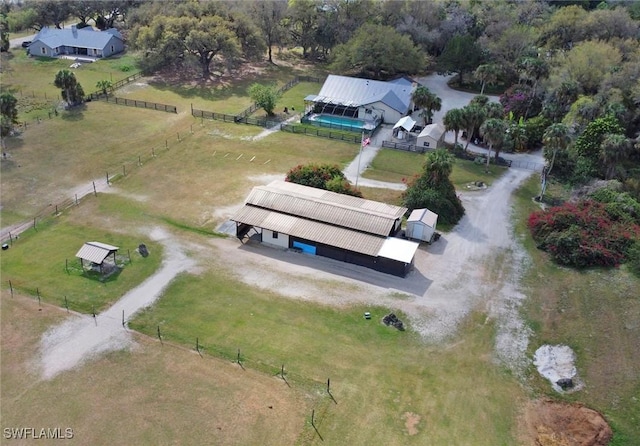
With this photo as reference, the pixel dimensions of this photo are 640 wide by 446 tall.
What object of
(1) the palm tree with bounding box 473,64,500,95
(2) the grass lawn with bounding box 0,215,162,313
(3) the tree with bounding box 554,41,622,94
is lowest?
(2) the grass lawn with bounding box 0,215,162,313

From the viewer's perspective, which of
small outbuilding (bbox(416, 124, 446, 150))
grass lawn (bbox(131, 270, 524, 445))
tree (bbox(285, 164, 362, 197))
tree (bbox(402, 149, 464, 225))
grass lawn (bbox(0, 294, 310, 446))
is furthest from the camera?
small outbuilding (bbox(416, 124, 446, 150))

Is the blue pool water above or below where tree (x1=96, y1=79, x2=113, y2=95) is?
below

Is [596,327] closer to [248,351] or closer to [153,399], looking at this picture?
[248,351]

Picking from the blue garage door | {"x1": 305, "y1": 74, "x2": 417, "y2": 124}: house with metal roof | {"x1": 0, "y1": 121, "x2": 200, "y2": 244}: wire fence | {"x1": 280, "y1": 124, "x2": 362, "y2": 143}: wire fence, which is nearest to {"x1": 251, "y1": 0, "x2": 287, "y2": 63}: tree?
{"x1": 305, "y1": 74, "x2": 417, "y2": 124}: house with metal roof

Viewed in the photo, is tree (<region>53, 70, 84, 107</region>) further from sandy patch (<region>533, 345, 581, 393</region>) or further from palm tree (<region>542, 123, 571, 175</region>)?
sandy patch (<region>533, 345, 581, 393</region>)

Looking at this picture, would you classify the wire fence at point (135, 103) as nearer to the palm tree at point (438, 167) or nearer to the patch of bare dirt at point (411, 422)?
the palm tree at point (438, 167)

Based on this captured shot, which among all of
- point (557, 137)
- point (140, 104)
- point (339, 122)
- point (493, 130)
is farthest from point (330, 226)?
point (140, 104)

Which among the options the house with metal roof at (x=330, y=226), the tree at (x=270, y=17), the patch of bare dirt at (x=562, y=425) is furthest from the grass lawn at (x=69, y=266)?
the tree at (x=270, y=17)
